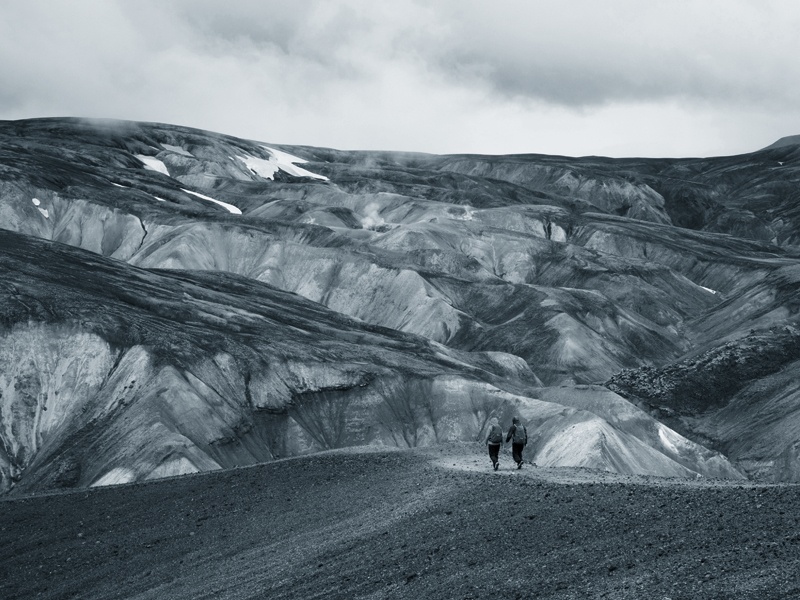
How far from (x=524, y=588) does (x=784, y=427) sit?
196 feet

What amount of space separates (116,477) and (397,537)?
31.3 m

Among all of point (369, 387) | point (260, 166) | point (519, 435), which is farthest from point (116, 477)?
point (260, 166)

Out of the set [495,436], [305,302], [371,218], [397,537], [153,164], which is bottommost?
[305,302]

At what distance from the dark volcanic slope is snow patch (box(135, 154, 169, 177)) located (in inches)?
5735

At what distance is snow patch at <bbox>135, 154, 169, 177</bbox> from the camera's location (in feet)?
568

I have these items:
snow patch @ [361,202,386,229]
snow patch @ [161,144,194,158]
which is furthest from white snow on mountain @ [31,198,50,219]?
snow patch @ [161,144,194,158]

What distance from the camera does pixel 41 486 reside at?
49.8m

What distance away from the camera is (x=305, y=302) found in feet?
307

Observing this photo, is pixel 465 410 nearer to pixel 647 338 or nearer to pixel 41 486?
pixel 41 486

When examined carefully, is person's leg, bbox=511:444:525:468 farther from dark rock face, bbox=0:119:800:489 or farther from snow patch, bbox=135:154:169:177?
snow patch, bbox=135:154:169:177

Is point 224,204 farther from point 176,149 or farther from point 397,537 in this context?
point 397,537

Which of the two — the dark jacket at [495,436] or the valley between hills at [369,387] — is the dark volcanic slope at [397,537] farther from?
the dark jacket at [495,436]

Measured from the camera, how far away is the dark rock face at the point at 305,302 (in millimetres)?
57594

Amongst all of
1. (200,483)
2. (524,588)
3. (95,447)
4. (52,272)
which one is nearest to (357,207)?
(52,272)
